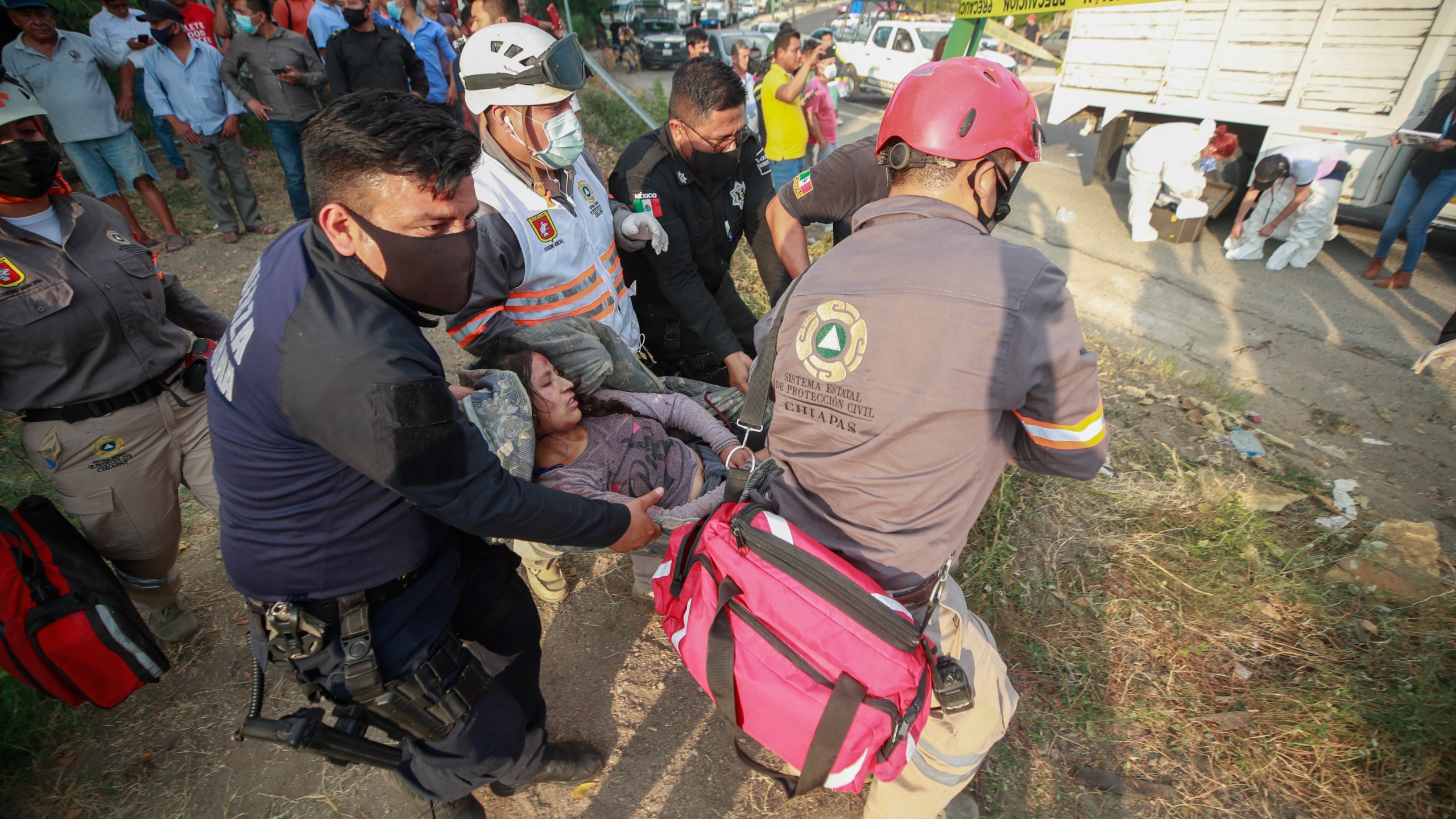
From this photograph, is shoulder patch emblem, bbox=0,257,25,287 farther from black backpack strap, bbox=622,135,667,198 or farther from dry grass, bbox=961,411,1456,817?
dry grass, bbox=961,411,1456,817

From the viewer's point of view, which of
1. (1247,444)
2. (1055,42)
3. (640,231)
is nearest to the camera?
(640,231)

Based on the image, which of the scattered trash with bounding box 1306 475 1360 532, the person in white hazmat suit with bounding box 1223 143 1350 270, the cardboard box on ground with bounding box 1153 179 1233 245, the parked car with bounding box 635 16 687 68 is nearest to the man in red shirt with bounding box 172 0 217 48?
the scattered trash with bounding box 1306 475 1360 532

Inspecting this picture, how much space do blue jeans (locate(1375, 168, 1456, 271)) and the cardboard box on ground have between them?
1.41 metres

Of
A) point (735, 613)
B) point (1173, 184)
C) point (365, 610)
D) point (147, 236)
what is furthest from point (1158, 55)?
point (147, 236)

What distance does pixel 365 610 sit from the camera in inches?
67.1

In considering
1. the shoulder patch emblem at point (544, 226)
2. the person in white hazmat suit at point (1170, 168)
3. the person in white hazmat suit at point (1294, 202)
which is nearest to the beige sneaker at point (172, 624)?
the shoulder patch emblem at point (544, 226)

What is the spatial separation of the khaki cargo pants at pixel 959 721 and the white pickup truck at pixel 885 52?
1494 centimetres

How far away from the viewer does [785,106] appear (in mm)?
6445

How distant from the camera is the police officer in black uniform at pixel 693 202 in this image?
3111 mm

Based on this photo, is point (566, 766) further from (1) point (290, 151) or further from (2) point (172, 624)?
(1) point (290, 151)

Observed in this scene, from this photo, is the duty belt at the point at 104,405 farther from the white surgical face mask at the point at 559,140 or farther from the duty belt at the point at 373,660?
the white surgical face mask at the point at 559,140

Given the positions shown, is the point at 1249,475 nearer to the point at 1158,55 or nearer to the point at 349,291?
the point at 349,291

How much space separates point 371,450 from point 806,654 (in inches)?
41.4

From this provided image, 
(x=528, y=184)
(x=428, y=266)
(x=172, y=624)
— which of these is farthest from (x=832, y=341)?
(x=172, y=624)
